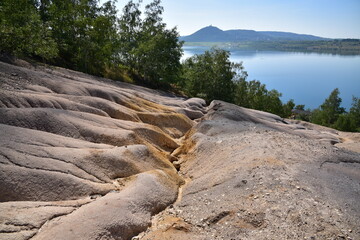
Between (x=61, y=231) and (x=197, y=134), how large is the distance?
14838 millimetres

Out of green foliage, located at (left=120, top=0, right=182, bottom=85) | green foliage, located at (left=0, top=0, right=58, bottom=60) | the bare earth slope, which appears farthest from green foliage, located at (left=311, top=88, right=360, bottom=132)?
green foliage, located at (left=0, top=0, right=58, bottom=60)

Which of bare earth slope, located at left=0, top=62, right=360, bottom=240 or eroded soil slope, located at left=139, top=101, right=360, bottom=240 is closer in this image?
bare earth slope, located at left=0, top=62, right=360, bottom=240

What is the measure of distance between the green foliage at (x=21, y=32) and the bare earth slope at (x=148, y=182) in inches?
387

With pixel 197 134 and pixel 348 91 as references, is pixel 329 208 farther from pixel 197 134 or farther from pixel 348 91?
pixel 348 91

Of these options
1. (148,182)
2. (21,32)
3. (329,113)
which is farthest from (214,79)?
(148,182)

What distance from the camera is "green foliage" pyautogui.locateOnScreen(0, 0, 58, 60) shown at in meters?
27.8

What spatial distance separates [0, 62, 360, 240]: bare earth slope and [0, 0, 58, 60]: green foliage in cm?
984

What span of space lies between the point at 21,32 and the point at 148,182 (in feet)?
78.3

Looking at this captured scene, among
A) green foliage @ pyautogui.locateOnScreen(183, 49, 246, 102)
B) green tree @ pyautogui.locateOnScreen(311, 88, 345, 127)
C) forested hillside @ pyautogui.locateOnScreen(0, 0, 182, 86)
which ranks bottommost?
green tree @ pyautogui.locateOnScreen(311, 88, 345, 127)

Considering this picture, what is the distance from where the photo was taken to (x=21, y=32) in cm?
2822

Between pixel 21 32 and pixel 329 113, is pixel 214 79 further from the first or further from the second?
pixel 329 113

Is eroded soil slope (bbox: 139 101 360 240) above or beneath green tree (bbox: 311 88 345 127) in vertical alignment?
above

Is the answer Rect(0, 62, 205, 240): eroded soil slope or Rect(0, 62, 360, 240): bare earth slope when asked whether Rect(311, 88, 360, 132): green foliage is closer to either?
Rect(0, 62, 360, 240): bare earth slope

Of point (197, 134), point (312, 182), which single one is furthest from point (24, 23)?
point (312, 182)
